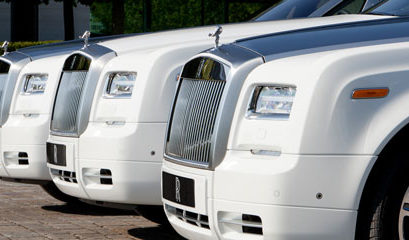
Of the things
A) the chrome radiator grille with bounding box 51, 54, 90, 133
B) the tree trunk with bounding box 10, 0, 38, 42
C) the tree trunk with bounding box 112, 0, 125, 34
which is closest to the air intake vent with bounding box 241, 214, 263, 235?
the chrome radiator grille with bounding box 51, 54, 90, 133

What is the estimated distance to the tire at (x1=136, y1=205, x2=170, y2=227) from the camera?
6.66 m

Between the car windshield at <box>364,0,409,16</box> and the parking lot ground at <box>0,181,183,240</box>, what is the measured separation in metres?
2.00

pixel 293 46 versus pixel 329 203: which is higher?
pixel 293 46

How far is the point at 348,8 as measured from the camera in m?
7.88

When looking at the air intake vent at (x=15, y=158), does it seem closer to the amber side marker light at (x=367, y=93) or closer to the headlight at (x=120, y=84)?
the headlight at (x=120, y=84)

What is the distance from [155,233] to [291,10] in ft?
7.54

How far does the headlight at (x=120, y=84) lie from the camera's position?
265 inches

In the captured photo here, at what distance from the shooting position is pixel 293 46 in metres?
5.06

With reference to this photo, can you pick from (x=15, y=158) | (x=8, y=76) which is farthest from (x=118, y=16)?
(x=15, y=158)

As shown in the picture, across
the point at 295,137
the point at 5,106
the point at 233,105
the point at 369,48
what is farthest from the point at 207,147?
the point at 5,106

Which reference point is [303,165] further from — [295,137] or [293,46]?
[293,46]

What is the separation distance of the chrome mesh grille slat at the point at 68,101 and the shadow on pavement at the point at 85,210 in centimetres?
108

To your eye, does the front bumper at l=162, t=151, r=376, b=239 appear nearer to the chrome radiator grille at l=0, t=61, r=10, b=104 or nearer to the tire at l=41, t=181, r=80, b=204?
the tire at l=41, t=181, r=80, b=204

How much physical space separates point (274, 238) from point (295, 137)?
467 mm
